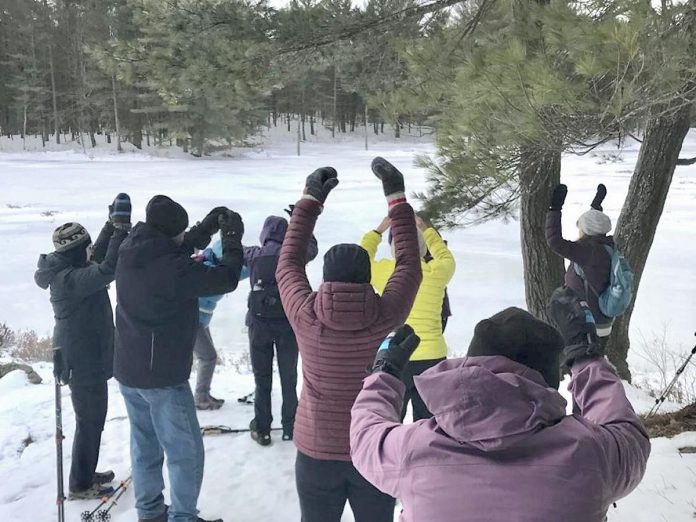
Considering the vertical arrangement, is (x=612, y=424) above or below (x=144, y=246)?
below

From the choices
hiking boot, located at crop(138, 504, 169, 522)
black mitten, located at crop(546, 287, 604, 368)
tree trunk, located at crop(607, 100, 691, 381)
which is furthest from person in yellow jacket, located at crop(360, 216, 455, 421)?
tree trunk, located at crop(607, 100, 691, 381)

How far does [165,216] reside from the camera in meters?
2.95

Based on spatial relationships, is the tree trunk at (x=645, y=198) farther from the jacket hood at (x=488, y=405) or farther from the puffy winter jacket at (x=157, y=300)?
the jacket hood at (x=488, y=405)

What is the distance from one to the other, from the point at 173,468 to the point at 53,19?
139 feet

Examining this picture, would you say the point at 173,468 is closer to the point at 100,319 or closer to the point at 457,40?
the point at 100,319

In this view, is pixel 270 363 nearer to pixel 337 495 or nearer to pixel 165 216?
pixel 165 216

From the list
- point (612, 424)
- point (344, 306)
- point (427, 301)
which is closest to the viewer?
point (612, 424)

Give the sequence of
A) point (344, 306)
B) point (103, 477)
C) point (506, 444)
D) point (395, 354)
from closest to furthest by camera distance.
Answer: point (506, 444), point (395, 354), point (344, 306), point (103, 477)

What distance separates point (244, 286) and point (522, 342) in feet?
34.9

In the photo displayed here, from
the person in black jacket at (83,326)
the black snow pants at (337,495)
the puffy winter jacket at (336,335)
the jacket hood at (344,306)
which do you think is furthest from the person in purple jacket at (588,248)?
the person in black jacket at (83,326)

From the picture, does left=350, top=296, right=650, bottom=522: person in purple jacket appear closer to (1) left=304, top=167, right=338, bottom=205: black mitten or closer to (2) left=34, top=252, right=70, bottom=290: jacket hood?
(1) left=304, top=167, right=338, bottom=205: black mitten

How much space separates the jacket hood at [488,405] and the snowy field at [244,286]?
2466mm

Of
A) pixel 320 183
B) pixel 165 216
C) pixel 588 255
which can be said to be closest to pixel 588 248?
pixel 588 255

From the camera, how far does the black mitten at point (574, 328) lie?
1764mm
